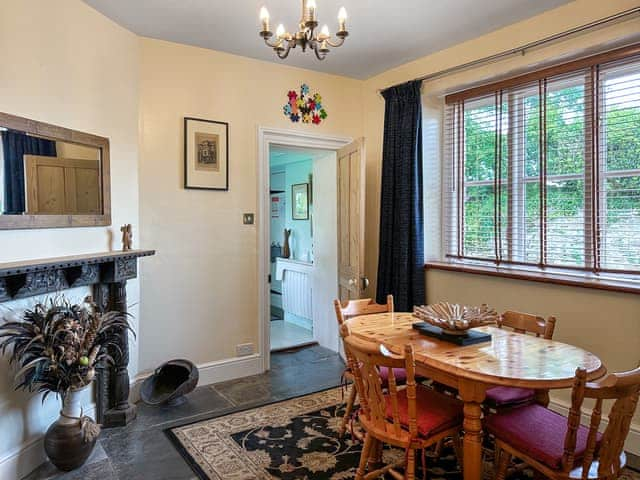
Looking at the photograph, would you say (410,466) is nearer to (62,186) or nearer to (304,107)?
(62,186)

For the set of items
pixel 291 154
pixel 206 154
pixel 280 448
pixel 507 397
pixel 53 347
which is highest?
pixel 291 154

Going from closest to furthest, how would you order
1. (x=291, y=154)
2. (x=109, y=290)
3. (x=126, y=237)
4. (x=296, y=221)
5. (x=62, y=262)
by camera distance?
(x=62, y=262) < (x=109, y=290) < (x=126, y=237) < (x=291, y=154) < (x=296, y=221)

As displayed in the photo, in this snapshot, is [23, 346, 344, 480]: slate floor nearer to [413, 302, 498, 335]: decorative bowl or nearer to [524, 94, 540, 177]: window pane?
[413, 302, 498, 335]: decorative bowl

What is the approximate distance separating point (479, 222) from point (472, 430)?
2078mm

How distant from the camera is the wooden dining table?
1715 mm

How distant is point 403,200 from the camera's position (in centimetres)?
369

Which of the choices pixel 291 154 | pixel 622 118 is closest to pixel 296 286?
pixel 291 154

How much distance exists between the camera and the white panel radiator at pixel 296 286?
17.8ft

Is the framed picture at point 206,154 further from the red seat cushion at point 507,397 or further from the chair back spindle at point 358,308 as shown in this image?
the red seat cushion at point 507,397

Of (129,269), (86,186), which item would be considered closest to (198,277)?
(129,269)

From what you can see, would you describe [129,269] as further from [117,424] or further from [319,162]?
[319,162]

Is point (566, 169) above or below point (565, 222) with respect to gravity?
above

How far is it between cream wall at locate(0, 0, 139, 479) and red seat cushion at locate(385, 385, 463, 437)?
6.36ft

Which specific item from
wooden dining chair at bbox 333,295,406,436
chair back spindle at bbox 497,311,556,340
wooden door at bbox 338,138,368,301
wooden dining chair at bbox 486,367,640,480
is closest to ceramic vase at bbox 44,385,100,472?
wooden dining chair at bbox 333,295,406,436
